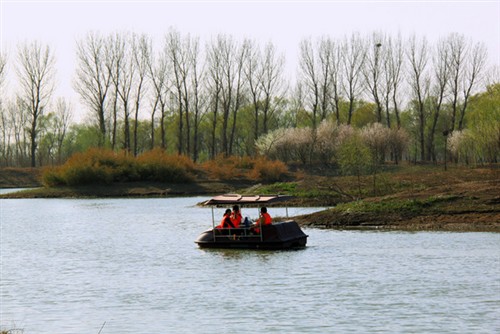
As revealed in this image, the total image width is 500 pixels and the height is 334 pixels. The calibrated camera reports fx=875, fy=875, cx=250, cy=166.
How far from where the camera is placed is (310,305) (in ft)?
72.4

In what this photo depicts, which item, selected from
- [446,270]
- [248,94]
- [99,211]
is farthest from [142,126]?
[446,270]

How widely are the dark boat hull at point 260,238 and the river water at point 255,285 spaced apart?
1.50ft

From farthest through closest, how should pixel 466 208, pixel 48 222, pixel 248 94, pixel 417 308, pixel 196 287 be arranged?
pixel 248 94 → pixel 48 222 → pixel 466 208 → pixel 196 287 → pixel 417 308

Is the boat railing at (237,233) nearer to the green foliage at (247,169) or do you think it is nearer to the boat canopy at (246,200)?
the boat canopy at (246,200)

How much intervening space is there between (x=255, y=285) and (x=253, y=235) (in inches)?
314

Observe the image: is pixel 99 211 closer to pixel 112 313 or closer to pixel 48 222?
pixel 48 222

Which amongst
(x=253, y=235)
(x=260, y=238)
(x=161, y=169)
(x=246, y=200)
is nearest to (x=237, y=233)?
(x=253, y=235)

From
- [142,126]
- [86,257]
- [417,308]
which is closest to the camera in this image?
[417,308]

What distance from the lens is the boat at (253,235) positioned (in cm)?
3328

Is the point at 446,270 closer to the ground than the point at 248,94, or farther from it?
closer to the ground

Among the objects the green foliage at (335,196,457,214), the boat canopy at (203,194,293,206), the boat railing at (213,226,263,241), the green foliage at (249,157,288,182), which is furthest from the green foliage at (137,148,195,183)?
the boat railing at (213,226,263,241)

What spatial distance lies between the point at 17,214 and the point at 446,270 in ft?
134

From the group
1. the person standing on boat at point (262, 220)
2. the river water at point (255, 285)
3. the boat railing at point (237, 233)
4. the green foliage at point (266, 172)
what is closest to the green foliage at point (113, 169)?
the green foliage at point (266, 172)

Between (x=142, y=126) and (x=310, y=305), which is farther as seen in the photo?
(x=142, y=126)
